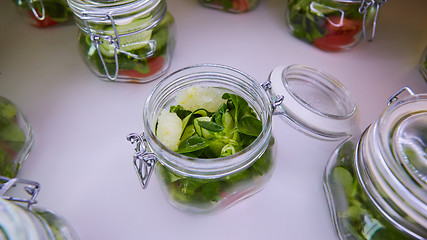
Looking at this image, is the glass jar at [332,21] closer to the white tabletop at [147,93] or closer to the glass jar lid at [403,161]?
the white tabletop at [147,93]

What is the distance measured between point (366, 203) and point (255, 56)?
313mm

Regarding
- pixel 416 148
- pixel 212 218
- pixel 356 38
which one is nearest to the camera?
pixel 416 148

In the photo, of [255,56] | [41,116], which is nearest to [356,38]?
[255,56]

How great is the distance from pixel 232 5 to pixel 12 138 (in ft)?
1.36

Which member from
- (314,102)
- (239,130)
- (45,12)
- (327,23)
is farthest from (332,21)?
(45,12)

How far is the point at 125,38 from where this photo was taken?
1.78 ft

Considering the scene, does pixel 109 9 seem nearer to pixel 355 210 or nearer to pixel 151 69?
pixel 151 69

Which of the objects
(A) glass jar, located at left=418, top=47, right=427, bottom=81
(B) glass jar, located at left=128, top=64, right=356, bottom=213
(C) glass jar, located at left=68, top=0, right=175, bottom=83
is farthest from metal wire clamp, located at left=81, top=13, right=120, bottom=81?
(A) glass jar, located at left=418, top=47, right=427, bottom=81

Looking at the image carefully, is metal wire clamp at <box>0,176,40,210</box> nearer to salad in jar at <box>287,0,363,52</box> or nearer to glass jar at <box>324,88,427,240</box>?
glass jar at <box>324,88,427,240</box>

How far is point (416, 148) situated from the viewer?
1.27 feet

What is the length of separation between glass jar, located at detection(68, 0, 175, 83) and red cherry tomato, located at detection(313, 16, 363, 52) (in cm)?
24

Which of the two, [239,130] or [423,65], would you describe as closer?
[239,130]

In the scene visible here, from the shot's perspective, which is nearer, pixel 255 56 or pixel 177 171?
pixel 177 171

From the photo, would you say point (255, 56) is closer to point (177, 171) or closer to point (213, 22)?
point (213, 22)
